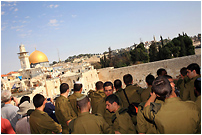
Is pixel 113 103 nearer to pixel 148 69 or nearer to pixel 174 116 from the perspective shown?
pixel 174 116

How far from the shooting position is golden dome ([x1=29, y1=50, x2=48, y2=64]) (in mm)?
31419

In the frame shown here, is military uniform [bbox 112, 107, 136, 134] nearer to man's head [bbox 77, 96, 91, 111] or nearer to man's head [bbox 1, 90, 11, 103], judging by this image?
man's head [bbox 77, 96, 91, 111]

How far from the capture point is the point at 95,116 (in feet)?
6.48

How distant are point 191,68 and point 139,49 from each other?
81.2ft

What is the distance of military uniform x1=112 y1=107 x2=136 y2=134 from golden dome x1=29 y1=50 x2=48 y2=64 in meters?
31.5

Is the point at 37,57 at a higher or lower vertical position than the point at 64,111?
higher

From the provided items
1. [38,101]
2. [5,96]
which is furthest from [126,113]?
[5,96]

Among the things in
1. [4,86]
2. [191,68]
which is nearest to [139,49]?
[4,86]

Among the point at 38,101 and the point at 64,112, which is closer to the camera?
the point at 38,101

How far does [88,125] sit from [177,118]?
37.1 inches

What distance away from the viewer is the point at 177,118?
5.40ft

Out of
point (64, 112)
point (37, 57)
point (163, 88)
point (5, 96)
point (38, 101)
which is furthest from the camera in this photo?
point (37, 57)

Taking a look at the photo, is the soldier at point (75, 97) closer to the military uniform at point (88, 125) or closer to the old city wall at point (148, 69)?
the military uniform at point (88, 125)

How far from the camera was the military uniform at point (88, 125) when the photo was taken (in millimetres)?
1895
